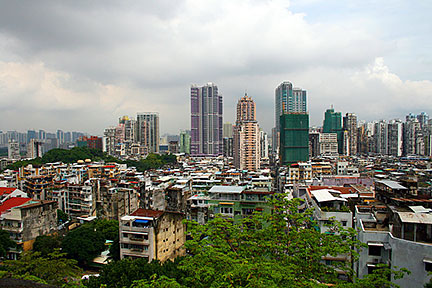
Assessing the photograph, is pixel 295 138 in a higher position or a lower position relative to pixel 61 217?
higher

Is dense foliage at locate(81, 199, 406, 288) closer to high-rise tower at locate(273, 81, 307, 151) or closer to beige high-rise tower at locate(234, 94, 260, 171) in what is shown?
beige high-rise tower at locate(234, 94, 260, 171)

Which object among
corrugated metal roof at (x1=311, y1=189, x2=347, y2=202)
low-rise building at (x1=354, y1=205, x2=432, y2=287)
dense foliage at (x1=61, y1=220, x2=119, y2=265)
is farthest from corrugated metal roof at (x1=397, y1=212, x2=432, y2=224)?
dense foliage at (x1=61, y1=220, x2=119, y2=265)

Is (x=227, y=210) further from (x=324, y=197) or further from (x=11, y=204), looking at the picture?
(x=11, y=204)

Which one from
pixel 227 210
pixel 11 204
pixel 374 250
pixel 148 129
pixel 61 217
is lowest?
pixel 61 217

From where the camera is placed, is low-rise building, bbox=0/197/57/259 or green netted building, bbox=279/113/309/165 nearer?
low-rise building, bbox=0/197/57/259

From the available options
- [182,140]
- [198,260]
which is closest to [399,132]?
[182,140]

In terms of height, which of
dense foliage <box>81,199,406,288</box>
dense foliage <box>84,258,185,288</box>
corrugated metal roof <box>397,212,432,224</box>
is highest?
corrugated metal roof <box>397,212,432,224</box>

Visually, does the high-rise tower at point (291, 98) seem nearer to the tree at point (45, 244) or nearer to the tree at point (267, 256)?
the tree at point (45, 244)

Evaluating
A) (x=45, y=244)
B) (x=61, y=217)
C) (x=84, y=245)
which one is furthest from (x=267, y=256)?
(x=61, y=217)
